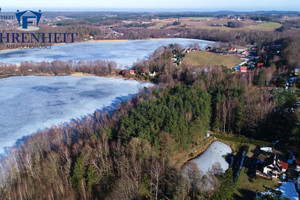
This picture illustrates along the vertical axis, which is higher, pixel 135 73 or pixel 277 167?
pixel 135 73

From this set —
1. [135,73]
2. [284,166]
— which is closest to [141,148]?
[284,166]

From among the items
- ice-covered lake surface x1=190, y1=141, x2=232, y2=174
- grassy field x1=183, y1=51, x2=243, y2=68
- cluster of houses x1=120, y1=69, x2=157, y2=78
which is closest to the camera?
ice-covered lake surface x1=190, y1=141, x2=232, y2=174

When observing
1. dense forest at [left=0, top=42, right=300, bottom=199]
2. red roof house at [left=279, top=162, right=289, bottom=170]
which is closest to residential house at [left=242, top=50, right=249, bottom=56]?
dense forest at [left=0, top=42, right=300, bottom=199]

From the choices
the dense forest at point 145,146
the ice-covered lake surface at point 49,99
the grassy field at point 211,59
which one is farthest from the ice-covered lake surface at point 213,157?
the grassy field at point 211,59

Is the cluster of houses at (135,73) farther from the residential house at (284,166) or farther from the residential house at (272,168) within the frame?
the residential house at (284,166)

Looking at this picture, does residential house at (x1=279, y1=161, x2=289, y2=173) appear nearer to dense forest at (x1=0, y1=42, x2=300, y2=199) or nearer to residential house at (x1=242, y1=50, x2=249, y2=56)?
dense forest at (x1=0, y1=42, x2=300, y2=199)

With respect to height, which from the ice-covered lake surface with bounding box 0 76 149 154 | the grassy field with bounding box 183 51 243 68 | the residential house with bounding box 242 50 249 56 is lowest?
the ice-covered lake surface with bounding box 0 76 149 154

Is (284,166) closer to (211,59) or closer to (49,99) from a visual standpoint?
(49,99)
